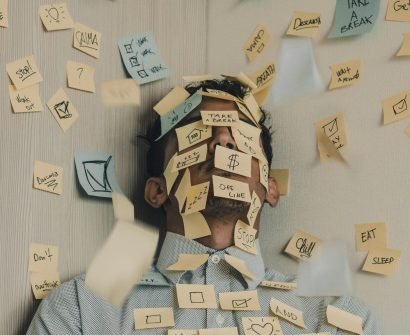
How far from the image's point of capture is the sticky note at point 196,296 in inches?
54.9

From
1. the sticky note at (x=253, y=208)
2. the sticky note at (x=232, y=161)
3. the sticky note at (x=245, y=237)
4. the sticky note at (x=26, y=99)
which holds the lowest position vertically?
the sticky note at (x=245, y=237)

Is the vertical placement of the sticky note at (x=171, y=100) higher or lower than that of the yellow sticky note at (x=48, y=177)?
higher

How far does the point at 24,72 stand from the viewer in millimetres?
1415

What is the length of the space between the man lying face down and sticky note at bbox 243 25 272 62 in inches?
7.1

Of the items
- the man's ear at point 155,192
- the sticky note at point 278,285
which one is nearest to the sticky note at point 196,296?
the sticky note at point 278,285

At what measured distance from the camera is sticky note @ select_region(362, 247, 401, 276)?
146cm

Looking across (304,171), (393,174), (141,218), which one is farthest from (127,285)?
(393,174)

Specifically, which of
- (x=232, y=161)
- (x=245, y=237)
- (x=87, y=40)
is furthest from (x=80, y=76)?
(x=245, y=237)

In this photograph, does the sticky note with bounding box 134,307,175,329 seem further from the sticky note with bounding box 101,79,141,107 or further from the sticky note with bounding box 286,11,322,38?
the sticky note with bounding box 286,11,322,38

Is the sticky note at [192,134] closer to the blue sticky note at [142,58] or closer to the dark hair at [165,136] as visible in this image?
the dark hair at [165,136]

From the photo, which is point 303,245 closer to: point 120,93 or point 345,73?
point 345,73

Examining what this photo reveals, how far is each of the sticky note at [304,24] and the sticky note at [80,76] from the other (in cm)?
46

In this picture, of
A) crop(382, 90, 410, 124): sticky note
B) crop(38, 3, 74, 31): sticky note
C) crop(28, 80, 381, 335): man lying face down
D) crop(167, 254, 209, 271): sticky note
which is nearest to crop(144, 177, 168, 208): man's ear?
crop(28, 80, 381, 335): man lying face down

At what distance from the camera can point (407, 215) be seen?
146cm
